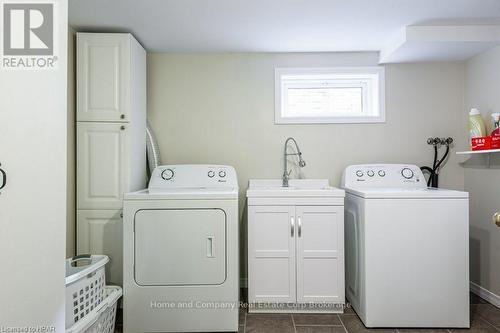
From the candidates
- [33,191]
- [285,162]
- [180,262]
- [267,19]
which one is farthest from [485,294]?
[33,191]

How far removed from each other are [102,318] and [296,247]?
126cm

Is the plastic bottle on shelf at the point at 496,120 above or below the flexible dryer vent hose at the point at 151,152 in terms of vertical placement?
above

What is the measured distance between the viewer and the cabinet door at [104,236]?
7.16 feet

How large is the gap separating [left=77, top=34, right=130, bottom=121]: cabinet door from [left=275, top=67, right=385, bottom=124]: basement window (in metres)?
1.23

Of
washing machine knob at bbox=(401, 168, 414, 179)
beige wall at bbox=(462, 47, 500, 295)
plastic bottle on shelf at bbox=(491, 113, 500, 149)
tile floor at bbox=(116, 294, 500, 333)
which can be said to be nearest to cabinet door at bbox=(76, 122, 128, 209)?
tile floor at bbox=(116, 294, 500, 333)

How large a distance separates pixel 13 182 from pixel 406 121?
275 cm

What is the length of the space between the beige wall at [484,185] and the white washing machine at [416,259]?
60cm

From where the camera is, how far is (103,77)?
85.6 inches

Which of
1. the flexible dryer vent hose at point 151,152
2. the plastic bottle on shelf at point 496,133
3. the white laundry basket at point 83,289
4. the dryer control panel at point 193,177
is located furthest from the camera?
the flexible dryer vent hose at point 151,152

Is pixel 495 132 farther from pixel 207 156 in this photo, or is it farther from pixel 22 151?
pixel 22 151

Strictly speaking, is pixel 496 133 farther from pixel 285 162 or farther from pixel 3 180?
pixel 3 180

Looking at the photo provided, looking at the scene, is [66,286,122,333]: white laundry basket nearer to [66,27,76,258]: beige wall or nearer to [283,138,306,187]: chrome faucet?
[66,27,76,258]: beige wall

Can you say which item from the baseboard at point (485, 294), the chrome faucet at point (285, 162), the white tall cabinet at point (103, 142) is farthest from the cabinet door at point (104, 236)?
the baseboard at point (485, 294)

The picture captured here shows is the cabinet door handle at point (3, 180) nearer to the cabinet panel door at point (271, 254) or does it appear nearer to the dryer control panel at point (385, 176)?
the cabinet panel door at point (271, 254)
